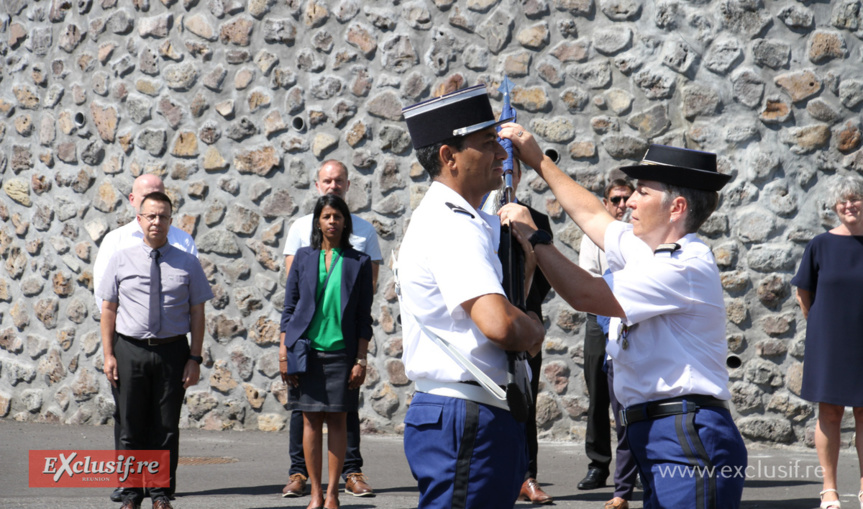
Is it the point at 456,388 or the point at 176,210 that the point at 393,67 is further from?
the point at 456,388

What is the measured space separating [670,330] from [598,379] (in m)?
2.99

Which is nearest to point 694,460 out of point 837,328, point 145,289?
point 837,328

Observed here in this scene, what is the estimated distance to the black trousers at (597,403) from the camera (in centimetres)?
531

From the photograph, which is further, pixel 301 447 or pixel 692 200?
pixel 301 447

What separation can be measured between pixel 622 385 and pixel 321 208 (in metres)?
2.85

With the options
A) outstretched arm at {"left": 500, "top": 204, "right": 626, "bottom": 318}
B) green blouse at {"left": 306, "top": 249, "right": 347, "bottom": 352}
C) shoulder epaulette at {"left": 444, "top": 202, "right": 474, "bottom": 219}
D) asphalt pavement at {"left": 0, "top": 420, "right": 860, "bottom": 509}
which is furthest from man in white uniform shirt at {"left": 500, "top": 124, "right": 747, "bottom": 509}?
green blouse at {"left": 306, "top": 249, "right": 347, "bottom": 352}

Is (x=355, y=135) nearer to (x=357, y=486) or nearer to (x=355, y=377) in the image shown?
(x=355, y=377)

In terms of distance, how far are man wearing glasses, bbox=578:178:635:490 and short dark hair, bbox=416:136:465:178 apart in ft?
10.1

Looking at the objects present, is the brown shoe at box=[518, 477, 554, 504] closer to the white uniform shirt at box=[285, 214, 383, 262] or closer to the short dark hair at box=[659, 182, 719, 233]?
the white uniform shirt at box=[285, 214, 383, 262]

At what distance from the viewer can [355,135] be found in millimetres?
6988

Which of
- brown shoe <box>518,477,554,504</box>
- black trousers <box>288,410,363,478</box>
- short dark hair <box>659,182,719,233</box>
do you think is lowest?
brown shoe <box>518,477,554,504</box>

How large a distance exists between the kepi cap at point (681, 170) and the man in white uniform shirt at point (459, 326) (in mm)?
631

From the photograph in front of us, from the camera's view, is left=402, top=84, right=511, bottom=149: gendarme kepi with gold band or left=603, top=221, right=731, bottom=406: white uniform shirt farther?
left=603, top=221, right=731, bottom=406: white uniform shirt

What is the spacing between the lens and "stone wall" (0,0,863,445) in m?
6.29
